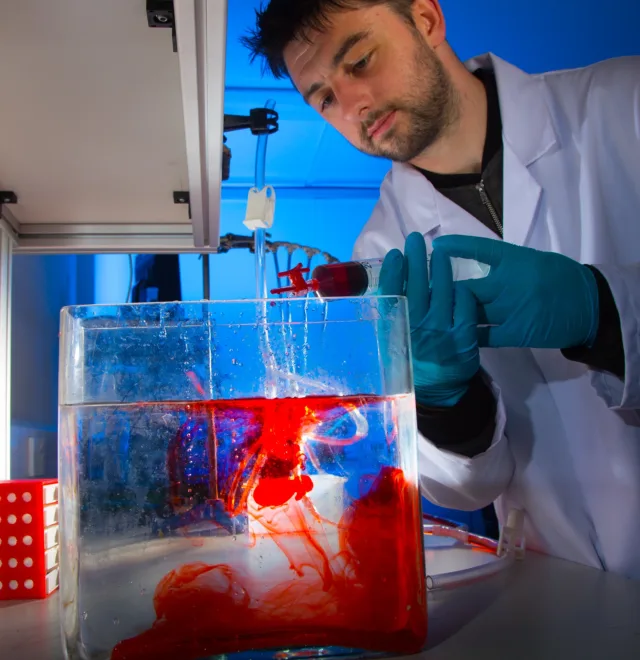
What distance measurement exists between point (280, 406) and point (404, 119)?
129cm

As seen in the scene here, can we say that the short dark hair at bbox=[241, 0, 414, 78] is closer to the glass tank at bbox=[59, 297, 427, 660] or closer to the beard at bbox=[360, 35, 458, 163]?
the beard at bbox=[360, 35, 458, 163]

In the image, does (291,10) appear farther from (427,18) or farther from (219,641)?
(219,641)

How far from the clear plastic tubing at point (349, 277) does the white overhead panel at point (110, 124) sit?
0.25 m

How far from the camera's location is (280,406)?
49 centimetres

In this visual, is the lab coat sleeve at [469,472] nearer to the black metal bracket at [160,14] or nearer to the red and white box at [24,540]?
the red and white box at [24,540]

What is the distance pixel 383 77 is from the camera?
156 centimetres

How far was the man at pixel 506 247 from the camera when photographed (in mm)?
935

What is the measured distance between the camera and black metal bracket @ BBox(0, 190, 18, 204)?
115cm

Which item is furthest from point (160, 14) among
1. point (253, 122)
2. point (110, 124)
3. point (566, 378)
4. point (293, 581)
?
point (253, 122)

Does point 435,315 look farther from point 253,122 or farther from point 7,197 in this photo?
point 253,122

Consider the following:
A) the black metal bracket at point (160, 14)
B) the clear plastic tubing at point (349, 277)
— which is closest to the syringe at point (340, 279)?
the clear plastic tubing at point (349, 277)

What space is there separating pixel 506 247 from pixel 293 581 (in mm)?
664

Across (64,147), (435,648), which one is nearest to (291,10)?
(64,147)

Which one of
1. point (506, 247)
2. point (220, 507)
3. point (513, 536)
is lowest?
point (513, 536)
